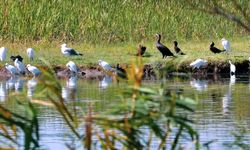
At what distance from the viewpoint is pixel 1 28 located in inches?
932

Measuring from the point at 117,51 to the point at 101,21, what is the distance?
1742 mm

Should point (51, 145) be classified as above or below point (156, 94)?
below

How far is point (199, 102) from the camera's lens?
13734 millimetres

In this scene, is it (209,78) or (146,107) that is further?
(209,78)

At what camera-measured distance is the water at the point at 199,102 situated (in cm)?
1034

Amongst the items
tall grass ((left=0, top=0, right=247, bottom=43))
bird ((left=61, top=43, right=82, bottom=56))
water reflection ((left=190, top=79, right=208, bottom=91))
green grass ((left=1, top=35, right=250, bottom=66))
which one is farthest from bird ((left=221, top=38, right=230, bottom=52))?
water reflection ((left=190, top=79, right=208, bottom=91))

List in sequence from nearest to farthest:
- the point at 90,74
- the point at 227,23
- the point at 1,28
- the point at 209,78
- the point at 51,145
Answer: the point at 51,145
the point at 209,78
the point at 90,74
the point at 1,28
the point at 227,23

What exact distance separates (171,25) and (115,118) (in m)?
20.2

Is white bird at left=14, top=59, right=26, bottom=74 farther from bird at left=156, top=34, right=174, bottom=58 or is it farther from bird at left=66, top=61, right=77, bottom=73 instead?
bird at left=156, top=34, right=174, bottom=58

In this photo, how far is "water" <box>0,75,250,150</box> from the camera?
→ 10.3m

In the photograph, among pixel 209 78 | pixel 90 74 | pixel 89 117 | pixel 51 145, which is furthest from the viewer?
pixel 90 74

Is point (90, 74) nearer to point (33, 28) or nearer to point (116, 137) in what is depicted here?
point (33, 28)

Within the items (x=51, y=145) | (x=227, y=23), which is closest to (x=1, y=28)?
(x=227, y=23)

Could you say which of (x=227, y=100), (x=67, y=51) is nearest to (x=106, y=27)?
(x=67, y=51)
